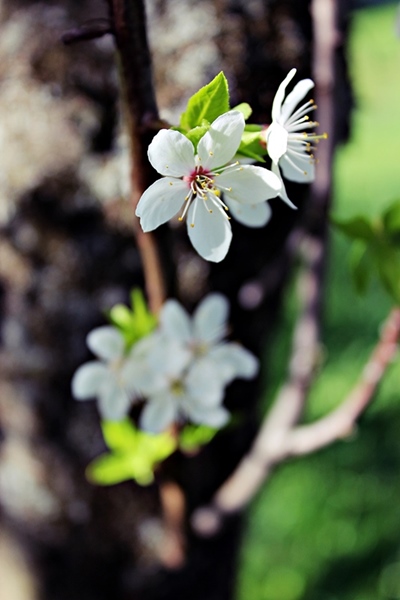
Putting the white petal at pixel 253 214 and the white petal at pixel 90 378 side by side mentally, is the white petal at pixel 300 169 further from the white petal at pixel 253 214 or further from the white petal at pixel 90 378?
the white petal at pixel 90 378

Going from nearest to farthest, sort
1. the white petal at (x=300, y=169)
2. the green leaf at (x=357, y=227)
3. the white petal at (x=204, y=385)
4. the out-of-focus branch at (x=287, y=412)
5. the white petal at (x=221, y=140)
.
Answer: the white petal at (x=221, y=140) → the white petal at (x=300, y=169) → the green leaf at (x=357, y=227) → the white petal at (x=204, y=385) → the out-of-focus branch at (x=287, y=412)

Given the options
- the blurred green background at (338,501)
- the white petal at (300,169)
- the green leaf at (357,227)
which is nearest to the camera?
the white petal at (300,169)

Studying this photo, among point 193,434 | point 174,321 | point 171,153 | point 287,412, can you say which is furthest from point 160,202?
point 287,412

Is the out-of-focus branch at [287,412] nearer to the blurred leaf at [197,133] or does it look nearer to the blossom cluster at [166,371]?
the blossom cluster at [166,371]

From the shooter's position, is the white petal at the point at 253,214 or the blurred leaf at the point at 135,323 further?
the blurred leaf at the point at 135,323

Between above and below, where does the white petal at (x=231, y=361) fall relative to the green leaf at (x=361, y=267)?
below

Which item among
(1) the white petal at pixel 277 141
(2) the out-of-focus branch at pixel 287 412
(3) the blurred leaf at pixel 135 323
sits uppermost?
(1) the white petal at pixel 277 141

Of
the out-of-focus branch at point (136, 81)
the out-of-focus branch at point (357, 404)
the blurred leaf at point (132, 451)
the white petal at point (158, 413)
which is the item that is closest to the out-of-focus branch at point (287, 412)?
the out-of-focus branch at point (357, 404)
